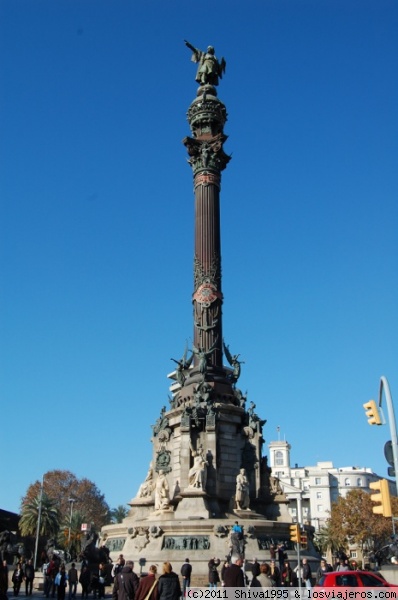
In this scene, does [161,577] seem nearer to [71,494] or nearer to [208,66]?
[208,66]

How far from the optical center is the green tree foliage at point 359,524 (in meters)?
67.3

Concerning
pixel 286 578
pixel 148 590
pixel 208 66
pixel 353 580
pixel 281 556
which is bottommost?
pixel 148 590

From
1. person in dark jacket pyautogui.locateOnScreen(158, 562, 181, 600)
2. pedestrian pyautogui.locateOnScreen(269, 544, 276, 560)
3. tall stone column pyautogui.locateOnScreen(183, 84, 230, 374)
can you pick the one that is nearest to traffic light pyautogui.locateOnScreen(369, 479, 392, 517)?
person in dark jacket pyautogui.locateOnScreen(158, 562, 181, 600)

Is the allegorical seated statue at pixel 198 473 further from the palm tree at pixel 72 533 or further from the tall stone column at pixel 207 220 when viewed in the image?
the palm tree at pixel 72 533

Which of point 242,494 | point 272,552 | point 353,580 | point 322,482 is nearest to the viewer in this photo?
point 353,580

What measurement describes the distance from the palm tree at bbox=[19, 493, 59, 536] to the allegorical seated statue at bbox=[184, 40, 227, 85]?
46514 mm

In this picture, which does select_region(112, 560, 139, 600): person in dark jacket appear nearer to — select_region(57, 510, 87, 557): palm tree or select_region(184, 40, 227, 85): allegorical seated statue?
select_region(184, 40, 227, 85): allegorical seated statue

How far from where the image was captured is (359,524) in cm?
6788

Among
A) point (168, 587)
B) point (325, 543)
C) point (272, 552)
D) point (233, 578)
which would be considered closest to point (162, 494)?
point (272, 552)

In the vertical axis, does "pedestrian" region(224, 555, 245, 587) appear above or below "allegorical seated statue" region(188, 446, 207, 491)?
below

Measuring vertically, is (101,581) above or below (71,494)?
below

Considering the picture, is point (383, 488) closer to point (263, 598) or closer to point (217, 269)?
point (263, 598)

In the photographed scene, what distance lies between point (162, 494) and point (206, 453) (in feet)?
10.5

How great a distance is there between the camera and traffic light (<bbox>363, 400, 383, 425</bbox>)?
16.7 meters
